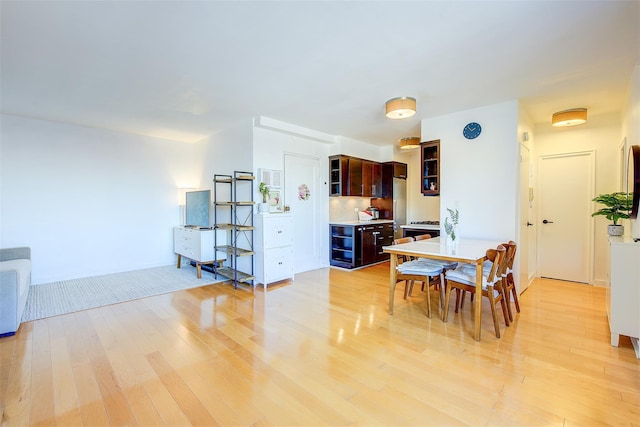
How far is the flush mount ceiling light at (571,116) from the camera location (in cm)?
381

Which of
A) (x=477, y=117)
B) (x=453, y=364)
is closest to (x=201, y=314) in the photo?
(x=453, y=364)

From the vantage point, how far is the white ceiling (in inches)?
78.4

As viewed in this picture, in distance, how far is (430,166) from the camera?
14.6ft

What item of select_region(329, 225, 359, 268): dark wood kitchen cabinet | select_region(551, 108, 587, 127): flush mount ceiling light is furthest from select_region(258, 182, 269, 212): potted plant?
select_region(551, 108, 587, 127): flush mount ceiling light

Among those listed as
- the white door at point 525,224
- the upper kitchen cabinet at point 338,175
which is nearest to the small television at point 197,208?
the upper kitchen cabinet at point 338,175

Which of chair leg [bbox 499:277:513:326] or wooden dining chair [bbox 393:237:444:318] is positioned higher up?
wooden dining chair [bbox 393:237:444:318]

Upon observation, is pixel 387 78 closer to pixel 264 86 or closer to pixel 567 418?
pixel 264 86

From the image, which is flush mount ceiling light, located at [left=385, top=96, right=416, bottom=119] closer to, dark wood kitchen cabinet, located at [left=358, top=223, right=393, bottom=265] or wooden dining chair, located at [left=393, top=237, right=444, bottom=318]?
wooden dining chair, located at [left=393, top=237, right=444, bottom=318]

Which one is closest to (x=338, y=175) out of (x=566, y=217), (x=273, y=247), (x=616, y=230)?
(x=273, y=247)

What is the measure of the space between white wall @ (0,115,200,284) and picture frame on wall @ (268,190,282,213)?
2.17 m

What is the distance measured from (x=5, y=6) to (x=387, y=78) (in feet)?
9.79

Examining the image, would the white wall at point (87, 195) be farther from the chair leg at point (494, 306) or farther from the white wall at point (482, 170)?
the chair leg at point (494, 306)

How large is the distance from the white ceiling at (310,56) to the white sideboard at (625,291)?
1718 millimetres

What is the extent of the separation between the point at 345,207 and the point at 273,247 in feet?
7.49
